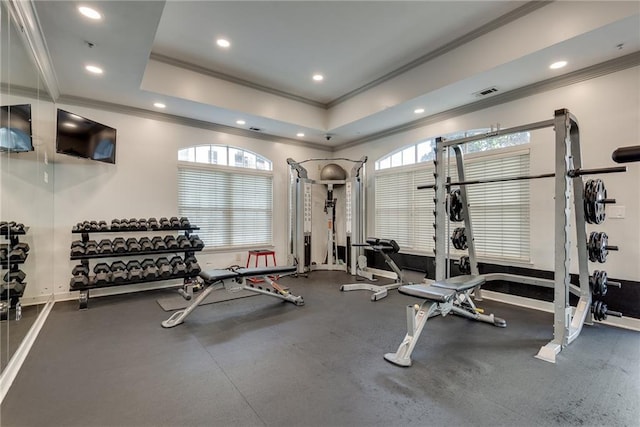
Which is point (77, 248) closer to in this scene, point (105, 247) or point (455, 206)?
point (105, 247)

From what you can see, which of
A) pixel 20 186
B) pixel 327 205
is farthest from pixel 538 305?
pixel 20 186

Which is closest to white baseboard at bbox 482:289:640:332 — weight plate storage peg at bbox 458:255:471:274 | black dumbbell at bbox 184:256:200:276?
weight plate storage peg at bbox 458:255:471:274

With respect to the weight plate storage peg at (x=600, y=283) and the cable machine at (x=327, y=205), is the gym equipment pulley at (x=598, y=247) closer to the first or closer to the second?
the weight plate storage peg at (x=600, y=283)

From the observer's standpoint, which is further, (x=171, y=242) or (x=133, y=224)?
(x=171, y=242)

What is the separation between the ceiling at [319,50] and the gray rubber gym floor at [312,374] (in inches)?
114

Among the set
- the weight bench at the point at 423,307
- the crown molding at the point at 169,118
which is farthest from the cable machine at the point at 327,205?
the weight bench at the point at 423,307

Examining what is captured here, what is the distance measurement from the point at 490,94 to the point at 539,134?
840mm

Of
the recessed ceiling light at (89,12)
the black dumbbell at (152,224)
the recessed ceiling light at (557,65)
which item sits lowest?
the black dumbbell at (152,224)

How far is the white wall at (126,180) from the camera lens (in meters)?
4.18

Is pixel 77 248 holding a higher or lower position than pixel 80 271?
higher

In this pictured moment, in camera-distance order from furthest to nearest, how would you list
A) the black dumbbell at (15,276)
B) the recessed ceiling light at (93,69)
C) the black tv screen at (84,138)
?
1. the black tv screen at (84,138)
2. the recessed ceiling light at (93,69)
3. the black dumbbell at (15,276)

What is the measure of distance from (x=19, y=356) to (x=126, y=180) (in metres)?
2.84

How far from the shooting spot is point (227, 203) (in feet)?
18.9

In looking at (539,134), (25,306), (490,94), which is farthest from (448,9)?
(25,306)
